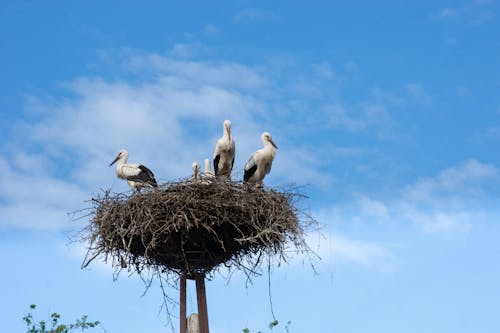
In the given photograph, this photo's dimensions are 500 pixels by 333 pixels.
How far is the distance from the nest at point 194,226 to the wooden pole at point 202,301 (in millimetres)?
92

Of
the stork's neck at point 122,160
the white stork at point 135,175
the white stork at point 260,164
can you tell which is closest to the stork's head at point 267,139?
the white stork at point 260,164

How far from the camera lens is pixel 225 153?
33.1ft

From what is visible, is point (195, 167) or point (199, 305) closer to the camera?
point (199, 305)

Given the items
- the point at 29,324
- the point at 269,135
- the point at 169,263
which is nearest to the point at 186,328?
the point at 169,263

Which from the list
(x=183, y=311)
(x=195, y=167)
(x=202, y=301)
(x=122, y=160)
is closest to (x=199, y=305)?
(x=202, y=301)

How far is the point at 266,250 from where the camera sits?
8.08m

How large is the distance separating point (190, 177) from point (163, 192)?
18.7 inches

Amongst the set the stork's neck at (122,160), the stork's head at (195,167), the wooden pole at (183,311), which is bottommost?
the wooden pole at (183,311)

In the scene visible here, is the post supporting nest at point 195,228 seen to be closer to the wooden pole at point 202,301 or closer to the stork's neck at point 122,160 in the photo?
the wooden pole at point 202,301

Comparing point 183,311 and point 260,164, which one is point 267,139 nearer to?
point 260,164

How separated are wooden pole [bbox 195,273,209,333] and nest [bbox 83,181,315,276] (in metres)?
0.09

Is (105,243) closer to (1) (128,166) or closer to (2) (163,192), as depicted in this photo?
(2) (163,192)

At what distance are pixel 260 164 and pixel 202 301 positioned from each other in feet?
7.49

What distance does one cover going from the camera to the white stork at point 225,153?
10.1 meters
